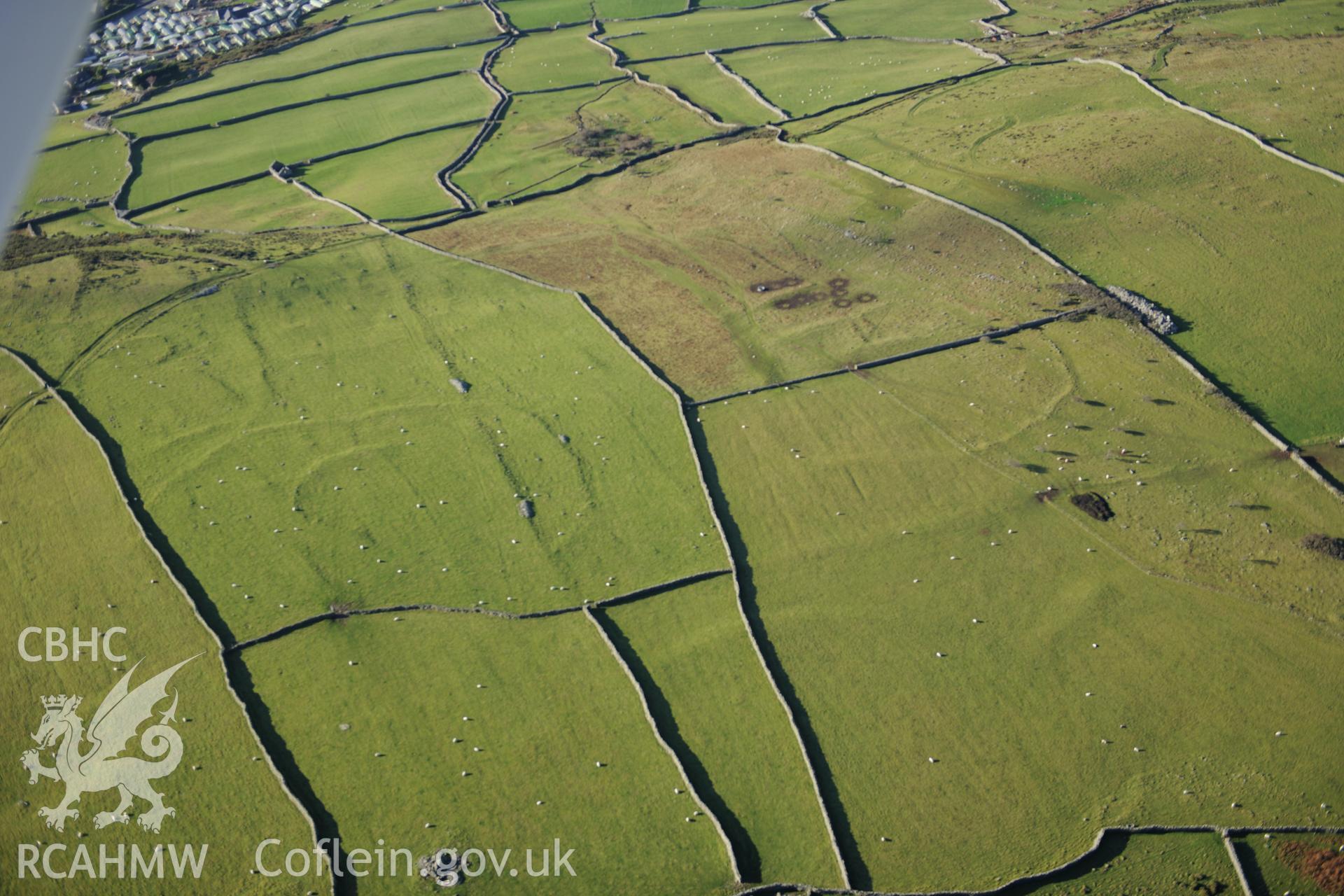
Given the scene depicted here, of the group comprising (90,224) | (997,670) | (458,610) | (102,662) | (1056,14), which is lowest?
(90,224)

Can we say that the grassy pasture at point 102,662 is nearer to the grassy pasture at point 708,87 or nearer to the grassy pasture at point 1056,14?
the grassy pasture at point 708,87

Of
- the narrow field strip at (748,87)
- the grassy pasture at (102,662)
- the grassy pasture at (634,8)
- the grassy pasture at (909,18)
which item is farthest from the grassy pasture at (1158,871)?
the grassy pasture at (634,8)

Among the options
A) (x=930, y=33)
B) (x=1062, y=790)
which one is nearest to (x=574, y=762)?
(x=1062, y=790)

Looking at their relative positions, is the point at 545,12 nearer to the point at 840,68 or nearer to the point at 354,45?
the point at 354,45

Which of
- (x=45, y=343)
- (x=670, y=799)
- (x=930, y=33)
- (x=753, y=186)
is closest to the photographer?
(x=670, y=799)

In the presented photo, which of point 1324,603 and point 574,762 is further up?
point 1324,603

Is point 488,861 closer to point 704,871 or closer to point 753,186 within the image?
point 704,871

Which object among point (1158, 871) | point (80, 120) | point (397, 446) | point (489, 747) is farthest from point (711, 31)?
point (1158, 871)
